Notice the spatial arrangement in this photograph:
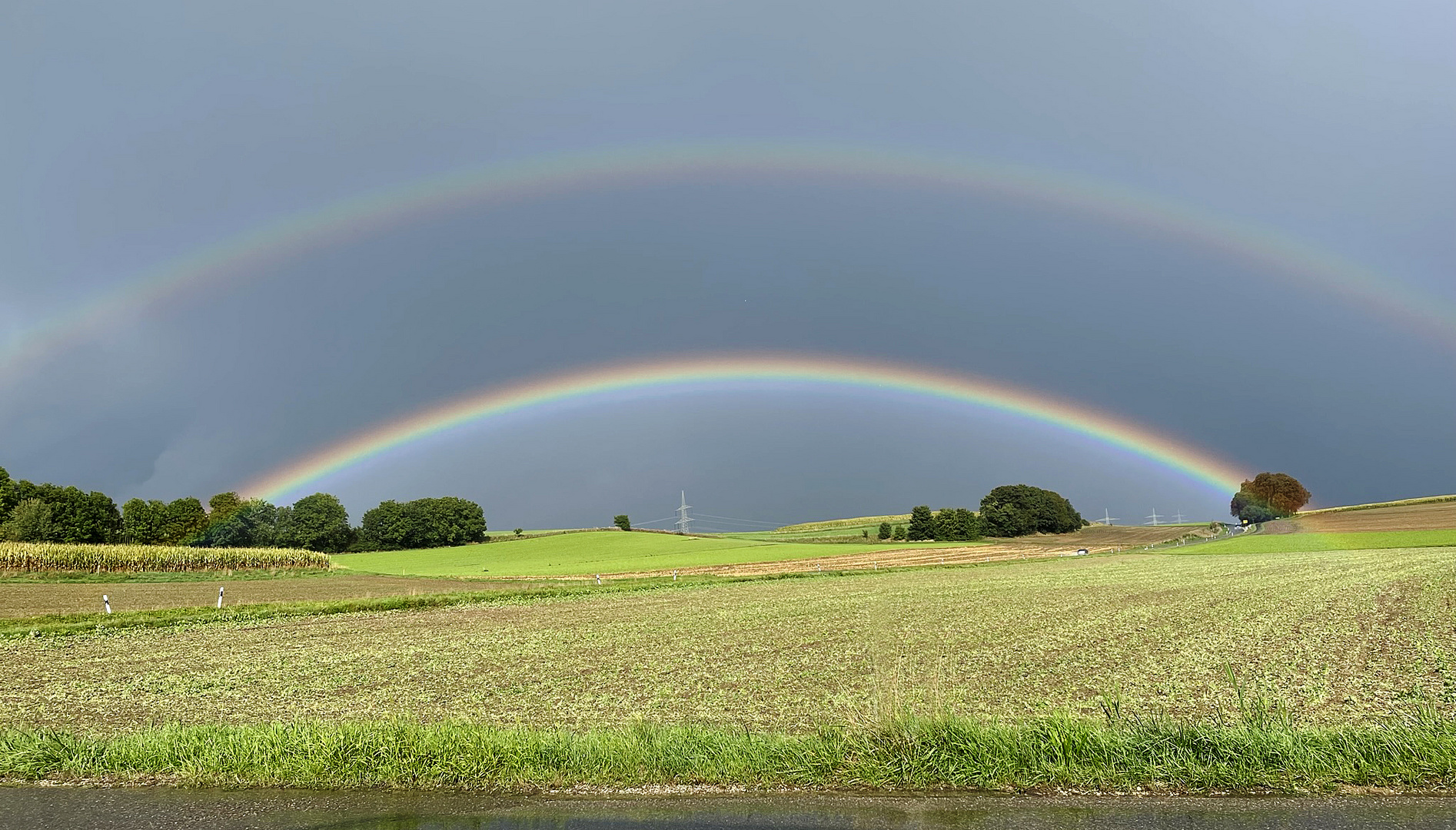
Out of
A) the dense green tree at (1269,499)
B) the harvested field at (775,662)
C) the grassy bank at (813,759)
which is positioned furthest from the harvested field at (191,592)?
the dense green tree at (1269,499)

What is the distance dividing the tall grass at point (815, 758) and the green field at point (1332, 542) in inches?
3108

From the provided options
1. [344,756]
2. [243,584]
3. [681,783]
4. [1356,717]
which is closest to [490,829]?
[681,783]

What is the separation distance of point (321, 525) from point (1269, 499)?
17792cm

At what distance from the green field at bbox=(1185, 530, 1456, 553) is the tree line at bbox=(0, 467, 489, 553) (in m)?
114

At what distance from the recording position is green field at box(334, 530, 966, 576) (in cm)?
7306

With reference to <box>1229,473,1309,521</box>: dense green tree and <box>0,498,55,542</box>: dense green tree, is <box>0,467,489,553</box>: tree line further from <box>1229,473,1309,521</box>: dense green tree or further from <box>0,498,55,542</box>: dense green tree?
<box>1229,473,1309,521</box>: dense green tree

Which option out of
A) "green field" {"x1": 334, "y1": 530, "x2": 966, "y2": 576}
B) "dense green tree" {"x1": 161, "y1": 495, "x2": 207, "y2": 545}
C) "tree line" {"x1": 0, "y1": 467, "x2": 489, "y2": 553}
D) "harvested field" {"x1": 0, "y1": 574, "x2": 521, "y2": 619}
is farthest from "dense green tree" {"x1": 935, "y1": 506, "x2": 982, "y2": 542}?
"dense green tree" {"x1": 161, "y1": 495, "x2": 207, "y2": 545}

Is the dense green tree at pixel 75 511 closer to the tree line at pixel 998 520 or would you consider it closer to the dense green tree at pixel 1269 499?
the tree line at pixel 998 520

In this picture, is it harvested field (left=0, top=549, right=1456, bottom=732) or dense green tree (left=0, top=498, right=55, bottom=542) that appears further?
dense green tree (left=0, top=498, right=55, bottom=542)

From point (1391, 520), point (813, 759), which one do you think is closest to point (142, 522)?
point (813, 759)

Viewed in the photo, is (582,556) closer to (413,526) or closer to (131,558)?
(131,558)

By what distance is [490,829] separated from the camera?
5828 millimetres

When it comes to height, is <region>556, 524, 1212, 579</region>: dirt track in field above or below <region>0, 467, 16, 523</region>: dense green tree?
below

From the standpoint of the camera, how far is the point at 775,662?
1562 cm
